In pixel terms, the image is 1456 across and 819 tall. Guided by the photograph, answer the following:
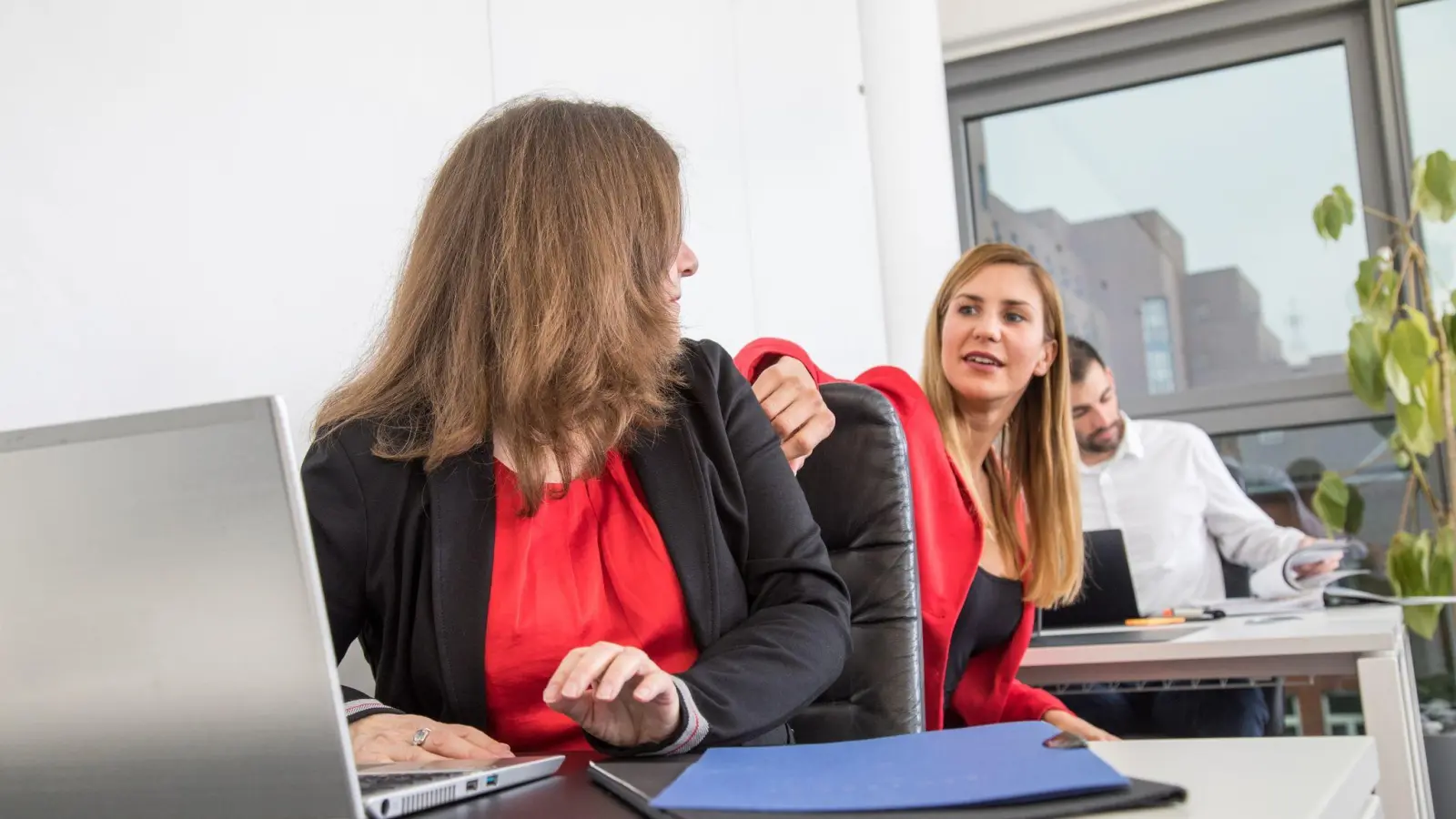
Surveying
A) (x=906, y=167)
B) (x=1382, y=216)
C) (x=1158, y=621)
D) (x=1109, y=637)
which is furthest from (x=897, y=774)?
(x=1382, y=216)

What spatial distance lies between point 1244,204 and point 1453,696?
165 centimetres

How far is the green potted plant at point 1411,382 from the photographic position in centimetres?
339

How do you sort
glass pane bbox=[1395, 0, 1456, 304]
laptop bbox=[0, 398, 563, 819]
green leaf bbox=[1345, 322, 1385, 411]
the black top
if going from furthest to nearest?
glass pane bbox=[1395, 0, 1456, 304]
green leaf bbox=[1345, 322, 1385, 411]
the black top
laptop bbox=[0, 398, 563, 819]

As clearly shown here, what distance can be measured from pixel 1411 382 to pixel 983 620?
6.46 ft

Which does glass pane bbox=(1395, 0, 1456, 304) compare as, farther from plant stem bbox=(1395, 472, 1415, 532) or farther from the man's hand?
the man's hand

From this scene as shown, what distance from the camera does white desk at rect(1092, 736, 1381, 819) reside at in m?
0.59

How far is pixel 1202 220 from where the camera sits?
13.6 ft

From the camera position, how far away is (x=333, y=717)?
0.55 meters

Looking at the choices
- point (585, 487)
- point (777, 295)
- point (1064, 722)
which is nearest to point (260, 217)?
point (585, 487)

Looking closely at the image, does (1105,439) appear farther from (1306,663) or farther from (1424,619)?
(1306,663)

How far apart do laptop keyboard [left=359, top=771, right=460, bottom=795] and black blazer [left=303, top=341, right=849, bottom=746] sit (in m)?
0.36

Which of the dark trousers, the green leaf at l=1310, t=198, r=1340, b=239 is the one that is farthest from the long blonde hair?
the green leaf at l=1310, t=198, r=1340, b=239

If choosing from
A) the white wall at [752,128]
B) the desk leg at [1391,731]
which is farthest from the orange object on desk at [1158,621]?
the white wall at [752,128]

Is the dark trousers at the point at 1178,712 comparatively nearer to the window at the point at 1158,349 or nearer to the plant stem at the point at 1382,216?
the window at the point at 1158,349
